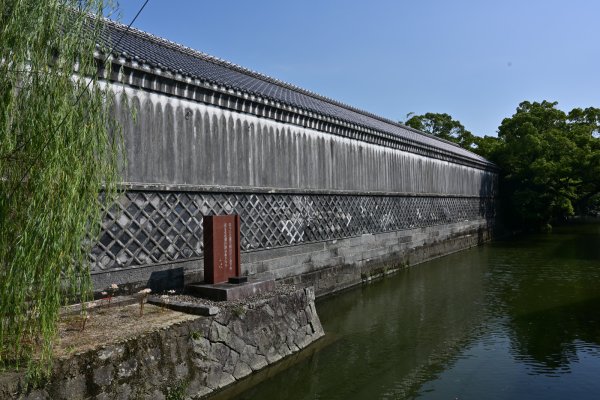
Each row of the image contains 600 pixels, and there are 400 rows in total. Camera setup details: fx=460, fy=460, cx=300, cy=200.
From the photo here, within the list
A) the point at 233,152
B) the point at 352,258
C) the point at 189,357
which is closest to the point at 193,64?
the point at 233,152

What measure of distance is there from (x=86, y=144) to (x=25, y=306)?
157 centimetres

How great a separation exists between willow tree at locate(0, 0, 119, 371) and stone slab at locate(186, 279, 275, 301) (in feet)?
10.3

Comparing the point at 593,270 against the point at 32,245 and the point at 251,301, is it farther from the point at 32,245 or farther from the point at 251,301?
the point at 32,245

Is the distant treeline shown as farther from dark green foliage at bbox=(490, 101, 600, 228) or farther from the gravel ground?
the gravel ground

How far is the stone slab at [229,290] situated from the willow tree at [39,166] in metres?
3.14

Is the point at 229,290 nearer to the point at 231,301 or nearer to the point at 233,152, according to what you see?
the point at 231,301

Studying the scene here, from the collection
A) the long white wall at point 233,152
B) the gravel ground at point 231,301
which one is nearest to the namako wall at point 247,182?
the long white wall at point 233,152

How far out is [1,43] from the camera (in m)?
3.88

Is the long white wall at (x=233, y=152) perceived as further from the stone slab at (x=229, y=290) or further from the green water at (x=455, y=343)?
the green water at (x=455, y=343)

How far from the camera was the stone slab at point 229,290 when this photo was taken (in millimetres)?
7398

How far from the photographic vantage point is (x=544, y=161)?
27.9m

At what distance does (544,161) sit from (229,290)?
86.2 ft

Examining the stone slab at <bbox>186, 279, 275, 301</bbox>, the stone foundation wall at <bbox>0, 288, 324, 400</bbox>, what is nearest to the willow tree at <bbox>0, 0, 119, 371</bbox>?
the stone foundation wall at <bbox>0, 288, 324, 400</bbox>

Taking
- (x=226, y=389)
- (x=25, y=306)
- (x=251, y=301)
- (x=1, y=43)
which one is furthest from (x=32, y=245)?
(x=251, y=301)
